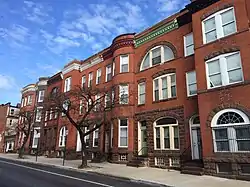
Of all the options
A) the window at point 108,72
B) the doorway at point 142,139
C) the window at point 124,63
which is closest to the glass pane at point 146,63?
the window at point 124,63

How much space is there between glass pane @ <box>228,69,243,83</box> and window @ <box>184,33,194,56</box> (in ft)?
15.3

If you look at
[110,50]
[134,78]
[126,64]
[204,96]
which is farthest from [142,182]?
[110,50]

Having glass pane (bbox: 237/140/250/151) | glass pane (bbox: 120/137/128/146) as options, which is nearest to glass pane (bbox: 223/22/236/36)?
glass pane (bbox: 237/140/250/151)

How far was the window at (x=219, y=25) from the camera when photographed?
1394 centimetres

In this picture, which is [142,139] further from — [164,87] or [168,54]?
[168,54]

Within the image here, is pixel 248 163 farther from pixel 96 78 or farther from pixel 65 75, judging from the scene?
pixel 65 75

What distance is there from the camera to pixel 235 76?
13117 mm

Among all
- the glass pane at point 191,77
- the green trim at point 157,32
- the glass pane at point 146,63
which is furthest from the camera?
the glass pane at point 146,63

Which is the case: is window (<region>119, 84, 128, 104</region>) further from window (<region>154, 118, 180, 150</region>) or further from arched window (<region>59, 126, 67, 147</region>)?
arched window (<region>59, 126, 67, 147</region>)

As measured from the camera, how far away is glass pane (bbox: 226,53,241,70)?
13.2 metres

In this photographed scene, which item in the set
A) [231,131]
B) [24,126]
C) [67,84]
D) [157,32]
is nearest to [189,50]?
[157,32]

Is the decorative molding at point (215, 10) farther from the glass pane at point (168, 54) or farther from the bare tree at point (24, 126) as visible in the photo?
the bare tree at point (24, 126)

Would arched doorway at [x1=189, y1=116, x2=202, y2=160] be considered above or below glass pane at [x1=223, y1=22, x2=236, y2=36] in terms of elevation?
below

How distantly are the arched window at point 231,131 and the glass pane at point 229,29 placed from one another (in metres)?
4.81
